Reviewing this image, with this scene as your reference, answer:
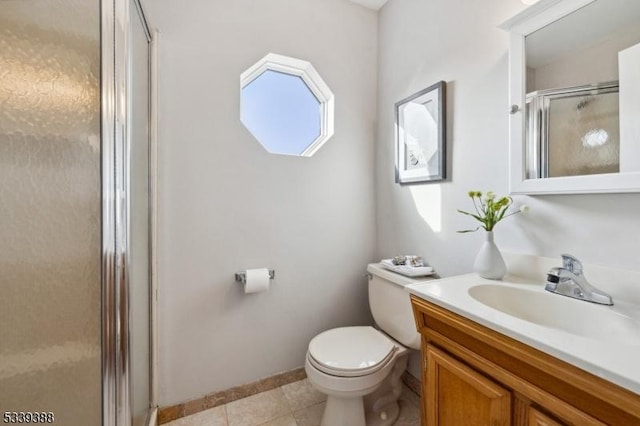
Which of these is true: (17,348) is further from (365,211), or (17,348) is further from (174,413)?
(365,211)

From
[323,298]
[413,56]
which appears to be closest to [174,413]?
[323,298]

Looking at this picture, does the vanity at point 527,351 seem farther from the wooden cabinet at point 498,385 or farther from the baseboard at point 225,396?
the baseboard at point 225,396

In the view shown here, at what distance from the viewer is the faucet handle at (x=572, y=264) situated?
2.80 ft

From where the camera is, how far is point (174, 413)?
138cm

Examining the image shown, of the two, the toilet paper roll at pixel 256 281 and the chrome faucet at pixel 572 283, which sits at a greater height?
the chrome faucet at pixel 572 283

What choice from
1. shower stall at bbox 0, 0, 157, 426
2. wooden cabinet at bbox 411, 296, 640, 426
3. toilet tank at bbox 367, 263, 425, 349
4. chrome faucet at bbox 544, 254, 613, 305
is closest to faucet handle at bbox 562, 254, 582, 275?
chrome faucet at bbox 544, 254, 613, 305

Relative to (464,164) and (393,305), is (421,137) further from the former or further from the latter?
(393,305)

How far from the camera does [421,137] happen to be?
1.54m

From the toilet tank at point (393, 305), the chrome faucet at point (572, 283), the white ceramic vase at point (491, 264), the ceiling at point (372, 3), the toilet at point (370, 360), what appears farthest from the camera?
the ceiling at point (372, 3)

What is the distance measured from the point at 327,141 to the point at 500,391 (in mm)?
1490

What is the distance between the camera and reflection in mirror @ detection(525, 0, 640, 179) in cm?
79

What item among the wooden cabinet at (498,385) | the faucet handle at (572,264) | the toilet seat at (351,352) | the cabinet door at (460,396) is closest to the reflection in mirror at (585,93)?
the faucet handle at (572,264)

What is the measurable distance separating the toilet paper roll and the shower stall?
0.60 metres

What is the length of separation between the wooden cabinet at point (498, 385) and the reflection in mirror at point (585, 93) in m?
0.66
